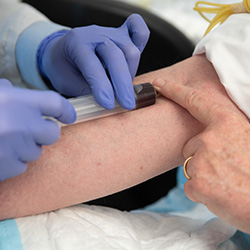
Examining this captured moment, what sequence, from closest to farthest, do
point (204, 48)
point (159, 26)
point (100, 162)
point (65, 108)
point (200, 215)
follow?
1. point (65, 108)
2. point (100, 162)
3. point (204, 48)
4. point (200, 215)
5. point (159, 26)

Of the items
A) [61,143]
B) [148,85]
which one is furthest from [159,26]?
[61,143]

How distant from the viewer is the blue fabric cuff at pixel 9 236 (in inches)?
27.3

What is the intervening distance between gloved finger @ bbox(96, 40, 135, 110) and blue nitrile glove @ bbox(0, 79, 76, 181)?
0.17m

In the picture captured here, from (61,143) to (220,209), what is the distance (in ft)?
1.25

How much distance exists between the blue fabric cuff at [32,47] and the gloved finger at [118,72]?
0.40m

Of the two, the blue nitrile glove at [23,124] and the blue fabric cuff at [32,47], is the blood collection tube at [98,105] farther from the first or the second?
the blue fabric cuff at [32,47]

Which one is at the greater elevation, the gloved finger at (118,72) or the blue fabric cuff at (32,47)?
the gloved finger at (118,72)

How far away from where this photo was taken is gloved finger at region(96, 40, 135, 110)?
32.2 inches

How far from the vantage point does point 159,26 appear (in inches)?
65.1

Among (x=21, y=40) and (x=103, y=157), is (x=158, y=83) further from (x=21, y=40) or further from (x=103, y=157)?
(x=21, y=40)

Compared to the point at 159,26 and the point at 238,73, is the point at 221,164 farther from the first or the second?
the point at 159,26

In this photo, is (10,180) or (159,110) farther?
(159,110)

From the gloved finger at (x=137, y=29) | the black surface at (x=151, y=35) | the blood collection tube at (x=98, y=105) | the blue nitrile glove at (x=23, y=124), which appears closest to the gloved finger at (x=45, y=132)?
the blue nitrile glove at (x=23, y=124)

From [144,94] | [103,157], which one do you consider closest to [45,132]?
[103,157]
